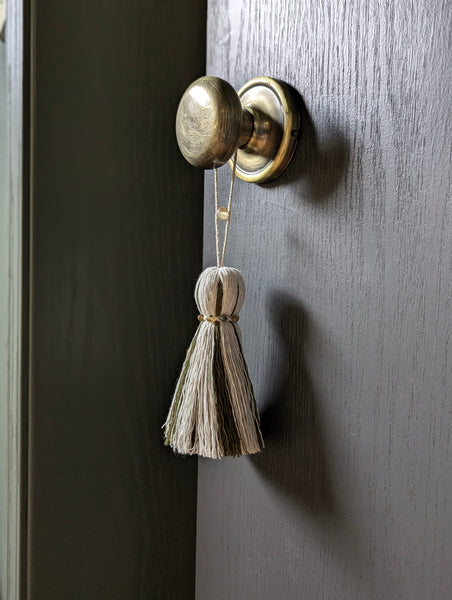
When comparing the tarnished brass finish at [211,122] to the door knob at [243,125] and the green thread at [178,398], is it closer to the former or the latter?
the door knob at [243,125]

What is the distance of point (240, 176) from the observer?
479 millimetres

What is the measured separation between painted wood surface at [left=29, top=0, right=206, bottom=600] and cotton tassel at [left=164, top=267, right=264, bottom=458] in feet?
0.46

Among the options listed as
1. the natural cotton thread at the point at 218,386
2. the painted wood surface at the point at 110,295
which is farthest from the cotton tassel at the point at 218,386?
the painted wood surface at the point at 110,295

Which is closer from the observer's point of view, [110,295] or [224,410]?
[224,410]

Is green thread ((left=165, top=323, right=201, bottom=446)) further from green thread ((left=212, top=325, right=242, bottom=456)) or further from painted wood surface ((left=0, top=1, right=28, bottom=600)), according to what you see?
painted wood surface ((left=0, top=1, right=28, bottom=600))

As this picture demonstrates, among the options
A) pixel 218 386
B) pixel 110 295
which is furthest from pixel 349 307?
pixel 110 295

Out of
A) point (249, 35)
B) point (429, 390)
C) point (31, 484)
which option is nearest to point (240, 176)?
point (249, 35)

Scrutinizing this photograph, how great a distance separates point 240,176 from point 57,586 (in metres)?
0.43

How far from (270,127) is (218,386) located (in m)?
0.21

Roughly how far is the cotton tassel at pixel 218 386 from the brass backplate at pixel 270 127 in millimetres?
89

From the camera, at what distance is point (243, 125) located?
1.44 ft

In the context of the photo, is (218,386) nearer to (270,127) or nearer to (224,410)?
(224,410)

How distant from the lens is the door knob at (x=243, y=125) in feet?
1.36

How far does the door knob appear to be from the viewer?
42 cm
